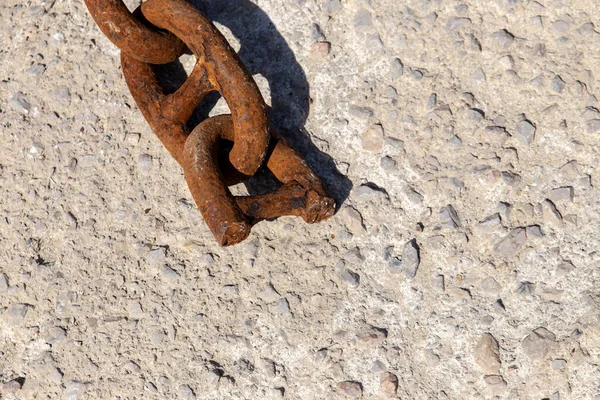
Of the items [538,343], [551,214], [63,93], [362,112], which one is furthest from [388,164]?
[63,93]

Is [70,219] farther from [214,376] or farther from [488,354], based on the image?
[488,354]

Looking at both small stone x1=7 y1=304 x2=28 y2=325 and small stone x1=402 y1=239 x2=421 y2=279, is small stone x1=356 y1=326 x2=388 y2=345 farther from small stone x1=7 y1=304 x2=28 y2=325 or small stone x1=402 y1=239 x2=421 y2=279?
small stone x1=7 y1=304 x2=28 y2=325

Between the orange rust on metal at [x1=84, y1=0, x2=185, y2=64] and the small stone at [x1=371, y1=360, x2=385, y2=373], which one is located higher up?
the orange rust on metal at [x1=84, y1=0, x2=185, y2=64]

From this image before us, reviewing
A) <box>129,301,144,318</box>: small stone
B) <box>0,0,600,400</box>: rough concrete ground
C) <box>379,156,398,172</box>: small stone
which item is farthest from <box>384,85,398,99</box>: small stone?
<box>129,301,144,318</box>: small stone

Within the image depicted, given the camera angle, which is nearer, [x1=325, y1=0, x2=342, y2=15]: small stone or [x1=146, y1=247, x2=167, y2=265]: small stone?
[x1=146, y1=247, x2=167, y2=265]: small stone

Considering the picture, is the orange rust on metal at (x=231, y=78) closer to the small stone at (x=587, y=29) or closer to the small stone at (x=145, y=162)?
the small stone at (x=145, y=162)

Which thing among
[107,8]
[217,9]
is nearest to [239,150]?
[107,8]
